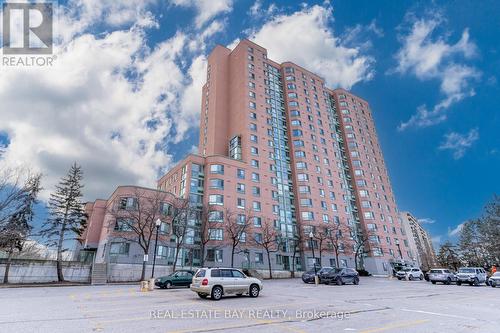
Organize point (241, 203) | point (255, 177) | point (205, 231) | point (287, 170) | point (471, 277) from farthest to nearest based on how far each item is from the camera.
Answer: point (287, 170)
point (255, 177)
point (241, 203)
point (205, 231)
point (471, 277)

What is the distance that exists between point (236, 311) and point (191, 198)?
3921 centimetres

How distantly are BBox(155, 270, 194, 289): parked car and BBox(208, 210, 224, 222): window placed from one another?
62.9 feet

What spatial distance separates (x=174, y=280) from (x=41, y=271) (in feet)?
55.3

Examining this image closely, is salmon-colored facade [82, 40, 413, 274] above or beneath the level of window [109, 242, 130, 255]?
above

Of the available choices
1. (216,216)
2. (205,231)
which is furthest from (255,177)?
(205,231)

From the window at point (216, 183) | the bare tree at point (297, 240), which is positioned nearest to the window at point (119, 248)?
the window at point (216, 183)

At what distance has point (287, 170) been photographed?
62406mm

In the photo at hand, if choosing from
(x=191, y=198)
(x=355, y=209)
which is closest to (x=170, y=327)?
(x=191, y=198)

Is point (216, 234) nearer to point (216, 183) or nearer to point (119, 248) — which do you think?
point (216, 183)

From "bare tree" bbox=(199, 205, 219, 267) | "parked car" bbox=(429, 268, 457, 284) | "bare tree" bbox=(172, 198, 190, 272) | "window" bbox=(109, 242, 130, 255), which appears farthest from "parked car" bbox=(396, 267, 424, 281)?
"window" bbox=(109, 242, 130, 255)

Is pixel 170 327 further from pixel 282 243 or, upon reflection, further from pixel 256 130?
pixel 256 130

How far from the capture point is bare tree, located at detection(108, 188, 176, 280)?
36575 mm

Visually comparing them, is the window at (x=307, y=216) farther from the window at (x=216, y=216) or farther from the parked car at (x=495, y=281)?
the parked car at (x=495, y=281)

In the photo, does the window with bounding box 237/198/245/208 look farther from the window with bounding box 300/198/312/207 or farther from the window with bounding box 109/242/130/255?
the window with bounding box 109/242/130/255
